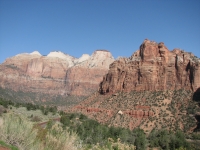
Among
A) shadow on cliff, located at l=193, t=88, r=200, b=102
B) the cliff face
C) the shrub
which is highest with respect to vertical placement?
the cliff face

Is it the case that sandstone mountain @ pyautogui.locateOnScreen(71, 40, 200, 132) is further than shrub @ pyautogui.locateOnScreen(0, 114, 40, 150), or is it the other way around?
sandstone mountain @ pyautogui.locateOnScreen(71, 40, 200, 132)

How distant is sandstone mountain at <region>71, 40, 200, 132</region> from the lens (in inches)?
2596

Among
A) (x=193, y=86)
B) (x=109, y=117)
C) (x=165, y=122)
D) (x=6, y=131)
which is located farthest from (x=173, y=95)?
(x=6, y=131)

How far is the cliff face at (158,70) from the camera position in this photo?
2975 inches

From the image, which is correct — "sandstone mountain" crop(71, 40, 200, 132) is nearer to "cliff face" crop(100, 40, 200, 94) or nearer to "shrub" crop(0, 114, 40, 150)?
"cliff face" crop(100, 40, 200, 94)

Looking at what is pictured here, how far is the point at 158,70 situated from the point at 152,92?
8121 millimetres

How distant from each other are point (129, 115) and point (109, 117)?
649 centimetres

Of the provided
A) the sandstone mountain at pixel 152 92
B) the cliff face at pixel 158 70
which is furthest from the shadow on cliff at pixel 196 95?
the cliff face at pixel 158 70

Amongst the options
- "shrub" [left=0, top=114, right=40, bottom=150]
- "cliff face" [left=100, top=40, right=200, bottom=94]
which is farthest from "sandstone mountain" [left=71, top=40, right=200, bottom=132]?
"shrub" [left=0, top=114, right=40, bottom=150]

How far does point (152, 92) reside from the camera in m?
76.4

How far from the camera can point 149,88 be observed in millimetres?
77812

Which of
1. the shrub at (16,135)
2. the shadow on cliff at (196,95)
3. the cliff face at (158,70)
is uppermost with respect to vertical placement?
the cliff face at (158,70)

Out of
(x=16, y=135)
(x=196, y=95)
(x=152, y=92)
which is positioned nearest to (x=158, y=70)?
(x=152, y=92)

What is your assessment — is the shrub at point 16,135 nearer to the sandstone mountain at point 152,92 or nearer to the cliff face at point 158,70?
the sandstone mountain at point 152,92
